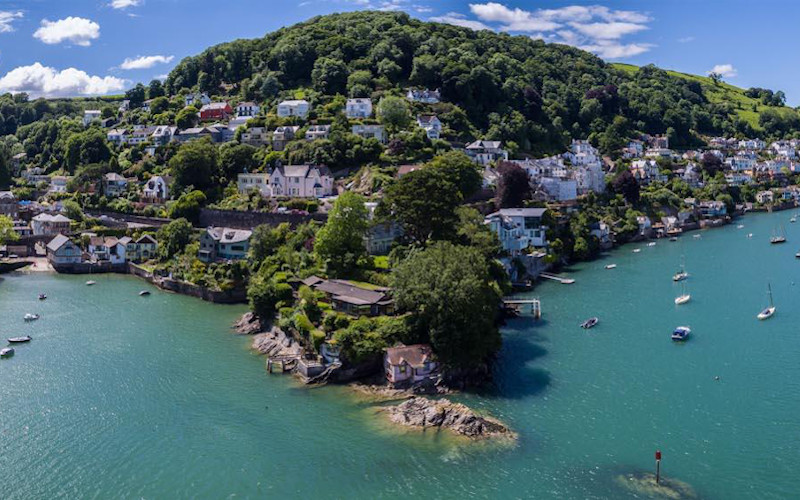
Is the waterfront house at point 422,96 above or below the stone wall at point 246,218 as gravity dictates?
above

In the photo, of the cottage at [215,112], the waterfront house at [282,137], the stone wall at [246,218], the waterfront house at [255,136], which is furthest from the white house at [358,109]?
the stone wall at [246,218]

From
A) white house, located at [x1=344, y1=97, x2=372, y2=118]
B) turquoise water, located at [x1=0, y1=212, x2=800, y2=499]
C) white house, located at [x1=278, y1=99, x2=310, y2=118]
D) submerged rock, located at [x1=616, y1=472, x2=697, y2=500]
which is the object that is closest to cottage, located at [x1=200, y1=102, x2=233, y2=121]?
white house, located at [x1=278, y1=99, x2=310, y2=118]

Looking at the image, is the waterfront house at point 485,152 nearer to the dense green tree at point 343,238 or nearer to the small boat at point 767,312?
the dense green tree at point 343,238

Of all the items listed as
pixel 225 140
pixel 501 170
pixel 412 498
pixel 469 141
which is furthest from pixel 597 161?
pixel 412 498

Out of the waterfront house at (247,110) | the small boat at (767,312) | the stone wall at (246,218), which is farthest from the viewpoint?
the waterfront house at (247,110)

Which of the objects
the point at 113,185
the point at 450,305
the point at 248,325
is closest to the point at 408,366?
the point at 450,305

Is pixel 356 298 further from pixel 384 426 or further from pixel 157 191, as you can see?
pixel 157 191

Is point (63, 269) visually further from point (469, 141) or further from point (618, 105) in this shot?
point (618, 105)
